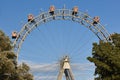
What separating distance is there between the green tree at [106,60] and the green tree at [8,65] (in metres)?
9.39

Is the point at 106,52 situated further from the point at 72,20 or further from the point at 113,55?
the point at 72,20

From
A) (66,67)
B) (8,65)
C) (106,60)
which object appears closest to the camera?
(8,65)

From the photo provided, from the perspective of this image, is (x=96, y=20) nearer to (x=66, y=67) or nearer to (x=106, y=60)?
(x=66, y=67)

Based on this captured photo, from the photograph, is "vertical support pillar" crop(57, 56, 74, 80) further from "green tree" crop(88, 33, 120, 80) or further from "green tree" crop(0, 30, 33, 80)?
"green tree" crop(88, 33, 120, 80)

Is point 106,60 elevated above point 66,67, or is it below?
below

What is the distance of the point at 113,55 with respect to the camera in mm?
42938

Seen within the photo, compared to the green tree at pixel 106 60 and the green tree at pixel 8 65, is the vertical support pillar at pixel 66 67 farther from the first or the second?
the green tree at pixel 106 60

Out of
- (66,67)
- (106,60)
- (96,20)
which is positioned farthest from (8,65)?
(96,20)

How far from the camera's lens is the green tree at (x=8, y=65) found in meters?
40.7

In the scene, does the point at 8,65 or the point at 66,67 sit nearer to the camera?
the point at 8,65

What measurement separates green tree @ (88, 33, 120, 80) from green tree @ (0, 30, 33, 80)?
9.39 meters

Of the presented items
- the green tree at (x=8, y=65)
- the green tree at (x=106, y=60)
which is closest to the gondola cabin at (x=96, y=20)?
the green tree at (x=8, y=65)

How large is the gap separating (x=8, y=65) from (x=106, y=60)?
11.1 metres

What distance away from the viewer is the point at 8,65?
40938 mm
